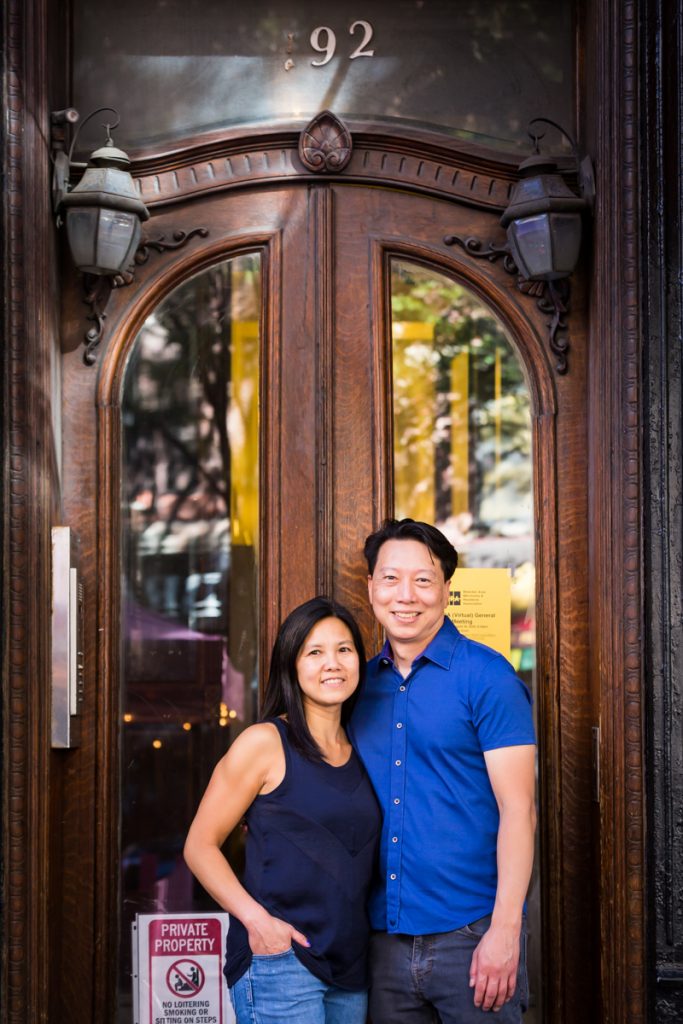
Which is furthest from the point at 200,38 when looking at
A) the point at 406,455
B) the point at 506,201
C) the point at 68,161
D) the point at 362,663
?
the point at 362,663

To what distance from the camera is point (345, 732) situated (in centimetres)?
336

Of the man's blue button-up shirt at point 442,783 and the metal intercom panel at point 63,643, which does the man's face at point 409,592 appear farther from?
the metal intercom panel at point 63,643

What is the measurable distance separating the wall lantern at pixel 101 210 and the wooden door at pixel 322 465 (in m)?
0.18

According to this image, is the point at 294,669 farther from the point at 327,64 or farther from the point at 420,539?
the point at 327,64

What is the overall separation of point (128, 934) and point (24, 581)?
4.07ft

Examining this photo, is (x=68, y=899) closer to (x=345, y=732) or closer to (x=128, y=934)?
(x=128, y=934)

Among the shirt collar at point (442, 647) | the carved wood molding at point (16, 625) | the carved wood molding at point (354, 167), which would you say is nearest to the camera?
the shirt collar at point (442, 647)

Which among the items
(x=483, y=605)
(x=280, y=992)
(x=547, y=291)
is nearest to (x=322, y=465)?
(x=483, y=605)

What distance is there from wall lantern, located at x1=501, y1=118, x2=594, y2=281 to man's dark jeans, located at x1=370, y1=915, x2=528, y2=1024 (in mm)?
2017

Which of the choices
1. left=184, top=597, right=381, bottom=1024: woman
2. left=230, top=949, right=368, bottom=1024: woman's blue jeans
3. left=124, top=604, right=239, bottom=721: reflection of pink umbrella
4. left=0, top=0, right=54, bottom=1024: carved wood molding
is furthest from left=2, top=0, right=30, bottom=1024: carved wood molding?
left=230, top=949, right=368, bottom=1024: woman's blue jeans

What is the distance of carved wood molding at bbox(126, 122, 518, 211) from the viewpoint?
4035 mm

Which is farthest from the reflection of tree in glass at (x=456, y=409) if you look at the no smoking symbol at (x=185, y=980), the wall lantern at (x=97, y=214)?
the no smoking symbol at (x=185, y=980)

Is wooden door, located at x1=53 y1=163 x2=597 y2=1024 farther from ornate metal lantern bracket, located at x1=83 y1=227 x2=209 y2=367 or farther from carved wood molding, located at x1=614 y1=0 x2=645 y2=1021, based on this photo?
carved wood molding, located at x1=614 y1=0 x2=645 y2=1021

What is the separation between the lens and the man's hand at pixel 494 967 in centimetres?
303
